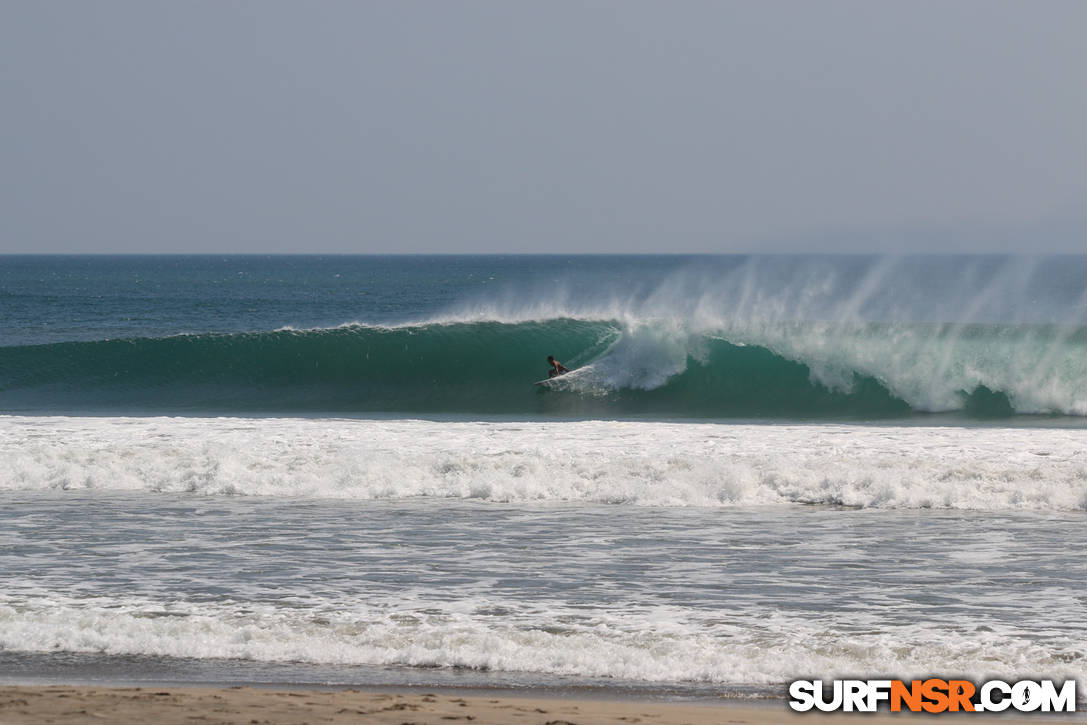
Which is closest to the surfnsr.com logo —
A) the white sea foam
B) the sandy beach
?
the sandy beach

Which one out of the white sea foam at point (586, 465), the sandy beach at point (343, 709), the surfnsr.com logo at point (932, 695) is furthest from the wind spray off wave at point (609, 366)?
the sandy beach at point (343, 709)

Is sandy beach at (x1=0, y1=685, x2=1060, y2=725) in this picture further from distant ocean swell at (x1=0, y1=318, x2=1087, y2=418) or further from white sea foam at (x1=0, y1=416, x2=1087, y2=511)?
distant ocean swell at (x1=0, y1=318, x2=1087, y2=418)

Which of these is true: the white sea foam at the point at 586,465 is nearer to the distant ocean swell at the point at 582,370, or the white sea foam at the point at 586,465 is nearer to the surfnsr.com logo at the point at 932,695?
the surfnsr.com logo at the point at 932,695

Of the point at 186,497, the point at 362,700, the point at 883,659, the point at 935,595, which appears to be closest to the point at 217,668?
the point at 362,700

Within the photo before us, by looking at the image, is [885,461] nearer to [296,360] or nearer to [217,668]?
[217,668]

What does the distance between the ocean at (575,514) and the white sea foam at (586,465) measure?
43mm

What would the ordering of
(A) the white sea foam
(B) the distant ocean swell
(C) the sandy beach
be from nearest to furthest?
(C) the sandy beach < (A) the white sea foam < (B) the distant ocean swell

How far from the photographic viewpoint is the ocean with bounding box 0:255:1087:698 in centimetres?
611

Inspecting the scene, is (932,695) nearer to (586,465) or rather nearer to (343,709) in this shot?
(343,709)

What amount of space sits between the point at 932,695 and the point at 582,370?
16.3 metres

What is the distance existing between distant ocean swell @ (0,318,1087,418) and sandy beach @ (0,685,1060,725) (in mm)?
14422

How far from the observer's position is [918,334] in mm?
21969

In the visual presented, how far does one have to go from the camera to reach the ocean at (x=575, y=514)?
20.0 feet

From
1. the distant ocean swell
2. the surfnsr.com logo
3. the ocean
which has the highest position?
the distant ocean swell
